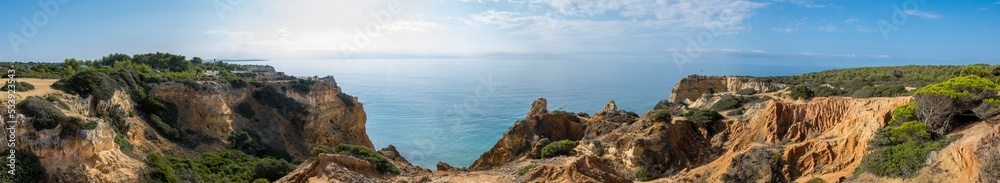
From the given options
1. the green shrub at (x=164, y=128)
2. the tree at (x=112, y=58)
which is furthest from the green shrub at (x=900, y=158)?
the tree at (x=112, y=58)

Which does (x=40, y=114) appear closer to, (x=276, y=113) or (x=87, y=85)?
(x=87, y=85)

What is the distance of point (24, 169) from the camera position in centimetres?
1566

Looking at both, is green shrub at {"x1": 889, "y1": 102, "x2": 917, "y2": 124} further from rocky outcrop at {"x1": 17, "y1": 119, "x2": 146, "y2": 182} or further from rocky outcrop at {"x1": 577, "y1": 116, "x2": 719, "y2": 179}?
rocky outcrop at {"x1": 17, "y1": 119, "x2": 146, "y2": 182}

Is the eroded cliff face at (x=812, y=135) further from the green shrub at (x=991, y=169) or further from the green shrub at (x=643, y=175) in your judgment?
the green shrub at (x=991, y=169)

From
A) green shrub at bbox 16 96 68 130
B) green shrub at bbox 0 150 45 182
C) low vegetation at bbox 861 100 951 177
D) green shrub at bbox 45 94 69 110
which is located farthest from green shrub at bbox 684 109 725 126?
green shrub at bbox 45 94 69 110

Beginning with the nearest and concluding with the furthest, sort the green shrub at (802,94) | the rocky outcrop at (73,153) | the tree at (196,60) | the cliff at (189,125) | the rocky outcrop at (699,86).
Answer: the rocky outcrop at (73,153) < the cliff at (189,125) < the green shrub at (802,94) < the rocky outcrop at (699,86) < the tree at (196,60)

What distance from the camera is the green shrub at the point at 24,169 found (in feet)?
50.1

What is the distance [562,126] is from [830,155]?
14.4m

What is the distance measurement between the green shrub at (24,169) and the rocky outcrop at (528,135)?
18617 mm

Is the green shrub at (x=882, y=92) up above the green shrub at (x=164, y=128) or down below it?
above

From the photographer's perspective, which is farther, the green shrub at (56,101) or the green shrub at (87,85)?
the green shrub at (87,85)

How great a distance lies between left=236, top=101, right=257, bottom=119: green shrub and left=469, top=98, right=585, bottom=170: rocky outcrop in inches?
645

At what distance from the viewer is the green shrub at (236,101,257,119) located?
3394cm

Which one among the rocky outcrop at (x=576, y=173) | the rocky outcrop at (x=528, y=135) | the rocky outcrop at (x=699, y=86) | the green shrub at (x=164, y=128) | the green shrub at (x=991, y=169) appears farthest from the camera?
the rocky outcrop at (x=699, y=86)
